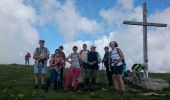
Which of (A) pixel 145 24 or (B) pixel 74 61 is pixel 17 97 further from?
(A) pixel 145 24

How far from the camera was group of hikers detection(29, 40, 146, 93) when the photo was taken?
22906 millimetres

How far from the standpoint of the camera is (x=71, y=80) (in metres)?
25.1

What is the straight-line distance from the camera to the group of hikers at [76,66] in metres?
22.9

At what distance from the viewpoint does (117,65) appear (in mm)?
22625

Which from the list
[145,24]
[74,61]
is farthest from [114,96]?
[145,24]

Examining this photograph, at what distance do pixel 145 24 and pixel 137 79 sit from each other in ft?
14.3

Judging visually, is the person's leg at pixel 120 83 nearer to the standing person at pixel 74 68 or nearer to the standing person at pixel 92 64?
the standing person at pixel 92 64

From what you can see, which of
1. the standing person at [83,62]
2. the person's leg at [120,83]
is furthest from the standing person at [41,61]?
the person's leg at [120,83]

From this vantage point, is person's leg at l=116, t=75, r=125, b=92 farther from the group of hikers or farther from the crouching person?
the crouching person

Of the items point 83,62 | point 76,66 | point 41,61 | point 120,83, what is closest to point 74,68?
point 76,66

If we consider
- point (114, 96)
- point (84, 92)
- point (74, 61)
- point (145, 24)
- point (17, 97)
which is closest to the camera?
point (17, 97)

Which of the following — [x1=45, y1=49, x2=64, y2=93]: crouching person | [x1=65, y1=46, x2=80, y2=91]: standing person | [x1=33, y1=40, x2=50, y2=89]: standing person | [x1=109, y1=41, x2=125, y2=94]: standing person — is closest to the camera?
[x1=109, y1=41, x2=125, y2=94]: standing person

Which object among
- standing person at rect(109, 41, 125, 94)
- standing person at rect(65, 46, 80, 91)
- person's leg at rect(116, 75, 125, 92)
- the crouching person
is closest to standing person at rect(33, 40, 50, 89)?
the crouching person

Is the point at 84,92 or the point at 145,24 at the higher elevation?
the point at 145,24
